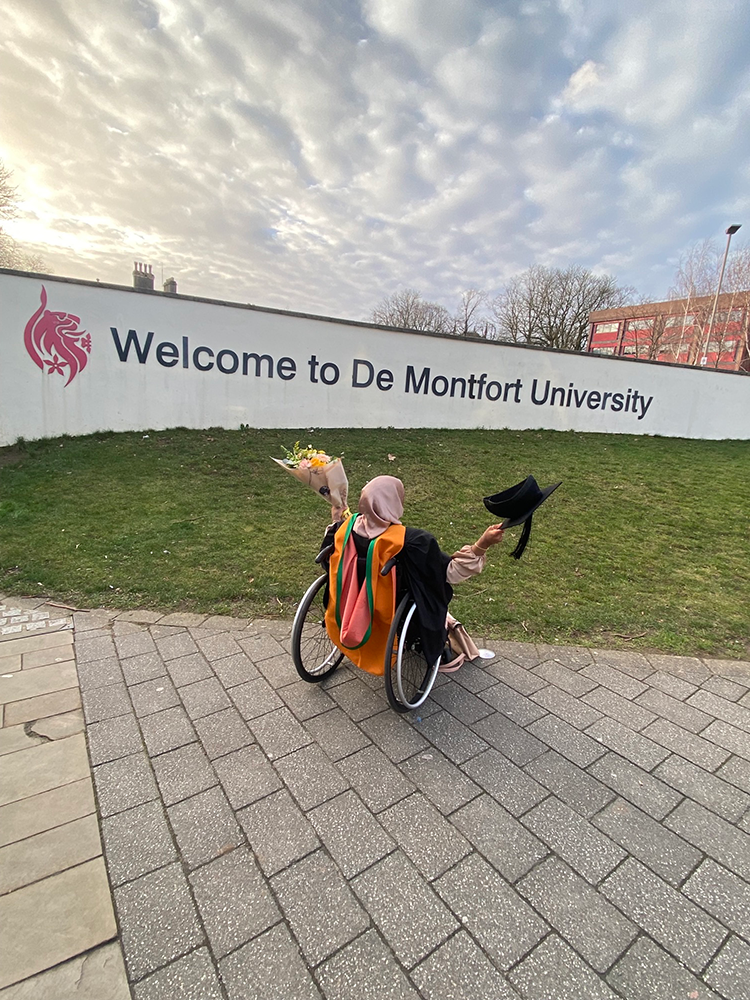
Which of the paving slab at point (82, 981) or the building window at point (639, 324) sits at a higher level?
the building window at point (639, 324)

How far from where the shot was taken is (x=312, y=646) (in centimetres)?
311

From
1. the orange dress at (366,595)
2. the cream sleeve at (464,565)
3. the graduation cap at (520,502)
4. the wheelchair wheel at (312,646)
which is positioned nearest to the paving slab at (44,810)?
the wheelchair wheel at (312,646)

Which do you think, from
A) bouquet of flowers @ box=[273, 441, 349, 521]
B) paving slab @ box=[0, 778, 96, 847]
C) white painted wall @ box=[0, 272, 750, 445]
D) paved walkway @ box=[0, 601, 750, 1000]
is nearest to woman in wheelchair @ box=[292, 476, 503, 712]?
bouquet of flowers @ box=[273, 441, 349, 521]

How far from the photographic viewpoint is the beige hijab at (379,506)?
236 centimetres

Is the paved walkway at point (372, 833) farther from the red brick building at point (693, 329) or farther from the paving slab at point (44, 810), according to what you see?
the red brick building at point (693, 329)

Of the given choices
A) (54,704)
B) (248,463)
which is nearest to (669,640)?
(54,704)

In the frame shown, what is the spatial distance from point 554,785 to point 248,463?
21.3 feet

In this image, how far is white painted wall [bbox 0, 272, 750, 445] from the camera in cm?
795

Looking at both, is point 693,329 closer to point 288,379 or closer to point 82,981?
point 288,379

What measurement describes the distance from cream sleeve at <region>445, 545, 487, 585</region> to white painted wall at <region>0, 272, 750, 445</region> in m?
7.87

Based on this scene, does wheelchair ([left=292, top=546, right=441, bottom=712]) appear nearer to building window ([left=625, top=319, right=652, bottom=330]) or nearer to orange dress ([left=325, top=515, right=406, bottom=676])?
orange dress ([left=325, top=515, right=406, bottom=676])

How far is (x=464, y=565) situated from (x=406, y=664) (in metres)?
0.85

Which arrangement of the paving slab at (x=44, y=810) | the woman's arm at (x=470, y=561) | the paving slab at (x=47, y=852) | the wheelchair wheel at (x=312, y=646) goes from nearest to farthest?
the paving slab at (x=47, y=852) → the paving slab at (x=44, y=810) → the woman's arm at (x=470, y=561) → the wheelchair wheel at (x=312, y=646)

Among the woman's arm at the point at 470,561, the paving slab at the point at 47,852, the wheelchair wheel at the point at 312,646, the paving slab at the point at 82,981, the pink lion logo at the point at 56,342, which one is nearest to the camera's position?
the paving slab at the point at 82,981
